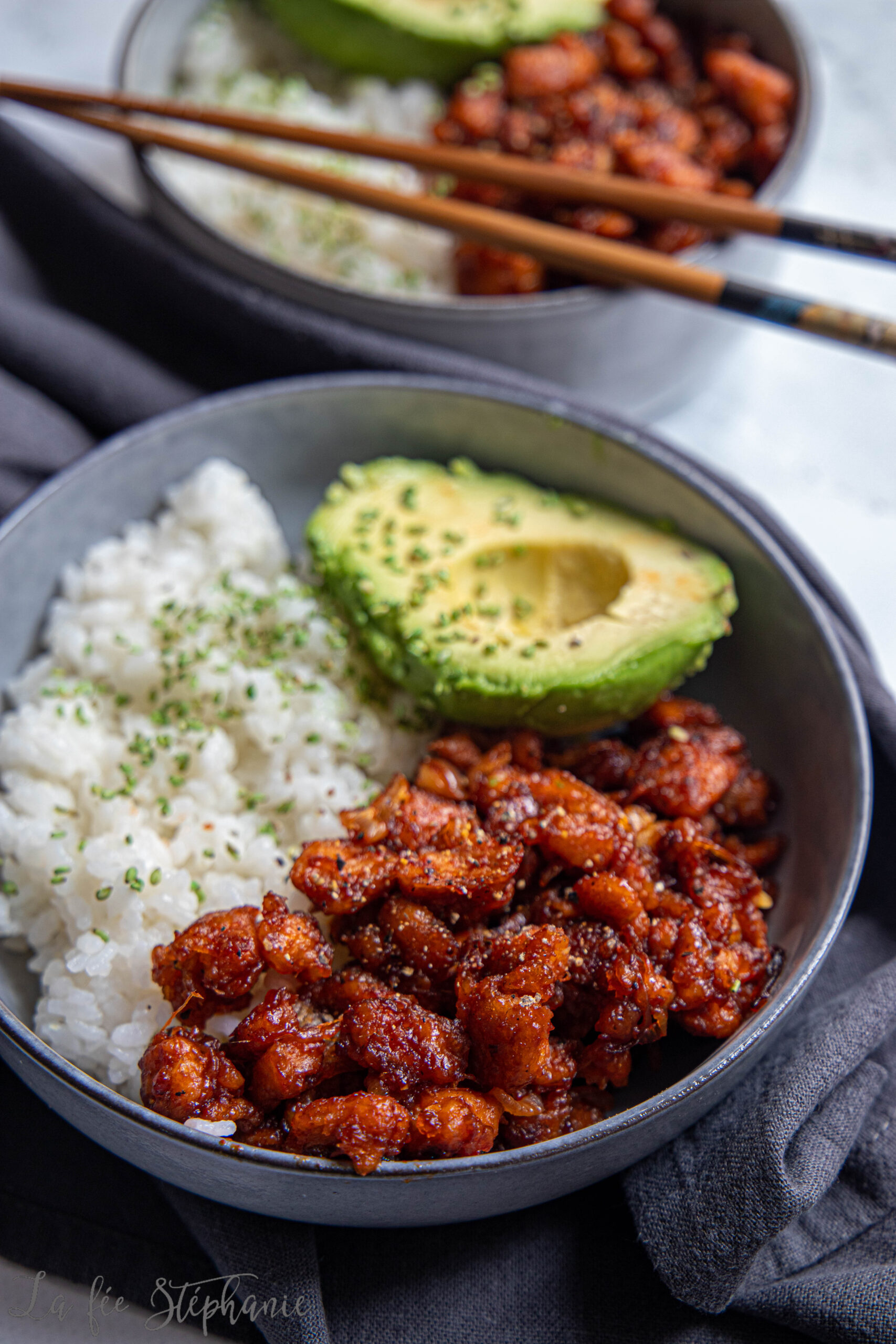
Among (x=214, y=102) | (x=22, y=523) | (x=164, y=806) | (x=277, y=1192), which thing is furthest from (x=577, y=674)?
(x=214, y=102)

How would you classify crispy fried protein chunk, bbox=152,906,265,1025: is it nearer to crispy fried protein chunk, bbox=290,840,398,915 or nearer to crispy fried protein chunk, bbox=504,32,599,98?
crispy fried protein chunk, bbox=290,840,398,915

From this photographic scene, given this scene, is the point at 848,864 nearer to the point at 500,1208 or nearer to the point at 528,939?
the point at 528,939

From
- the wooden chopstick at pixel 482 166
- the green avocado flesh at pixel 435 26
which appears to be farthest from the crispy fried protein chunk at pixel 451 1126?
the green avocado flesh at pixel 435 26

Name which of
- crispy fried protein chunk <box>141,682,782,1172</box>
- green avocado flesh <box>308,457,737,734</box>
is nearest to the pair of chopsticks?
green avocado flesh <box>308,457,737,734</box>

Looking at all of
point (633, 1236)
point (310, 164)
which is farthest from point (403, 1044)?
point (310, 164)

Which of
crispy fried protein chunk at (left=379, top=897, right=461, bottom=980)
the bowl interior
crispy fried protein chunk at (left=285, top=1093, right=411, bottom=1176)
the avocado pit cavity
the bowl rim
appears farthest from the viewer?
the bowl rim

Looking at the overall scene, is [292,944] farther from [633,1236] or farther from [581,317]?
[581,317]
